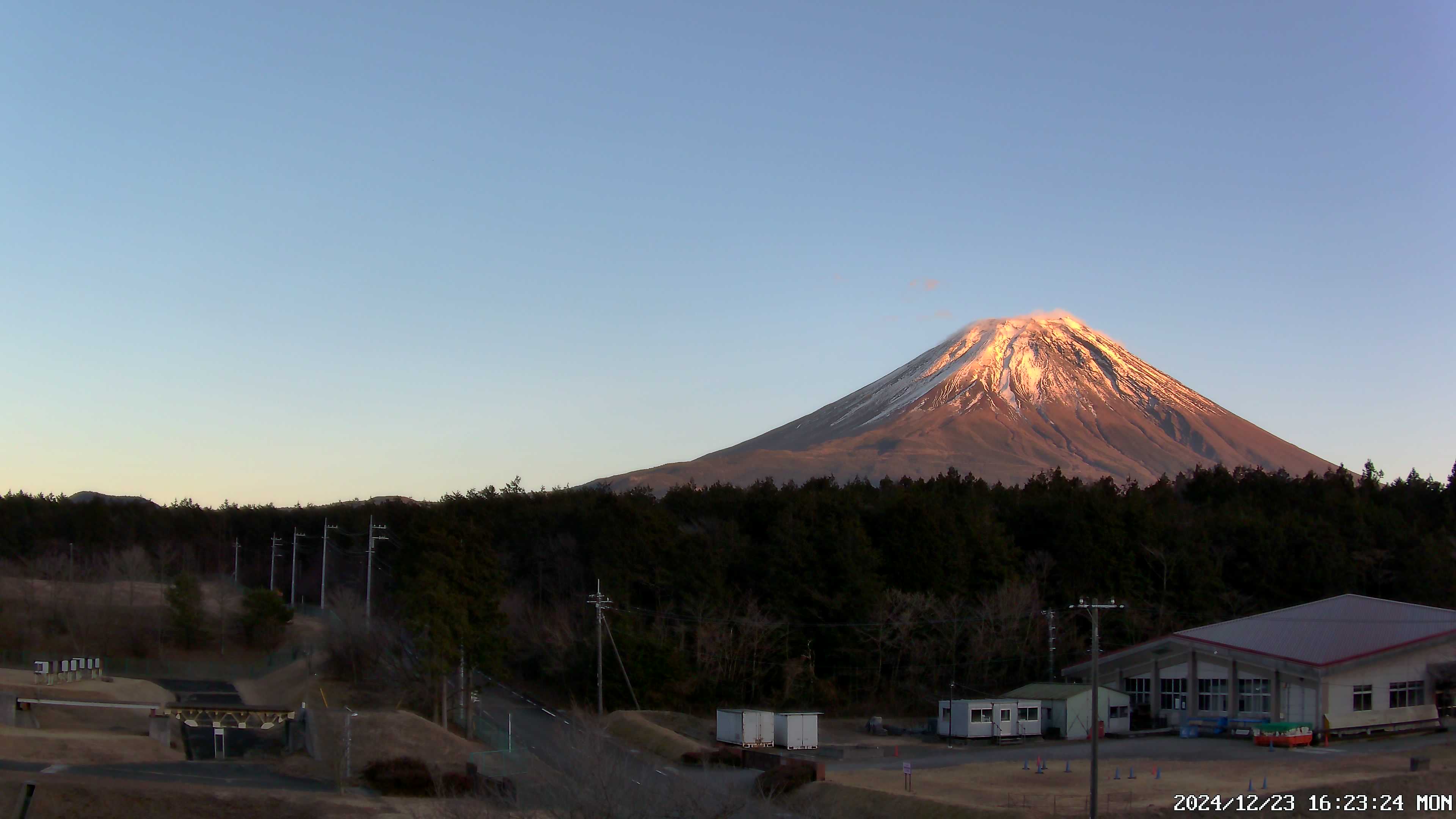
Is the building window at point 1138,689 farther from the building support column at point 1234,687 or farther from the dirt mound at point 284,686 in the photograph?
the dirt mound at point 284,686

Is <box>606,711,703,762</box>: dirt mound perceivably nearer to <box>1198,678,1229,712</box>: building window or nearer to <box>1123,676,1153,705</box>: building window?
<box>1123,676,1153,705</box>: building window

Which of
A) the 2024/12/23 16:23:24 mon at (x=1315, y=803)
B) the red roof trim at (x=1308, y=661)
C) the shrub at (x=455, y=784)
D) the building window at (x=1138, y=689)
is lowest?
the shrub at (x=455, y=784)

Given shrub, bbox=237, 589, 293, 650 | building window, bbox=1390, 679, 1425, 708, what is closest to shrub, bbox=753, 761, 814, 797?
building window, bbox=1390, 679, 1425, 708

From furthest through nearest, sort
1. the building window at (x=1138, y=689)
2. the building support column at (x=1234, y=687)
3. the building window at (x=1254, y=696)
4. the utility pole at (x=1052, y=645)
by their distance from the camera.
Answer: the utility pole at (x=1052, y=645), the building window at (x=1138, y=689), the building support column at (x=1234, y=687), the building window at (x=1254, y=696)

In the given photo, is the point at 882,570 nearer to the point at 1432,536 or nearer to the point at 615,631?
the point at 615,631

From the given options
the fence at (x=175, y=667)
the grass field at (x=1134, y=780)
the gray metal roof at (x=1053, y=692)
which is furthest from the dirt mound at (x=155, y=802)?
the gray metal roof at (x=1053, y=692)

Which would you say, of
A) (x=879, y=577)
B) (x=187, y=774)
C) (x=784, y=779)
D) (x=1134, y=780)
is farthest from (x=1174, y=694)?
(x=187, y=774)

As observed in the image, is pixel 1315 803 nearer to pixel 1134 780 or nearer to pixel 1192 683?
pixel 1134 780
